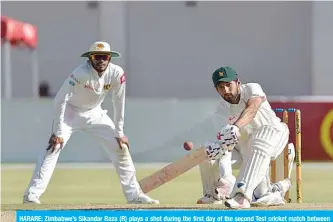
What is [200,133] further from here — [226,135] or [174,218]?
[174,218]

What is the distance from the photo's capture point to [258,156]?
8828mm

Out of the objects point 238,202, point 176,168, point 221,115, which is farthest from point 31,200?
point 238,202

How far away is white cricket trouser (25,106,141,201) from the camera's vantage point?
10.2 metres

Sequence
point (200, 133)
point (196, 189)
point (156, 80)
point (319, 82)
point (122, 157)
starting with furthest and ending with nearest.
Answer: point (156, 80), point (319, 82), point (200, 133), point (196, 189), point (122, 157)

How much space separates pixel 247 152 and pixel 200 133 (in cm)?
862

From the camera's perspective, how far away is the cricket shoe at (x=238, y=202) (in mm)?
8555

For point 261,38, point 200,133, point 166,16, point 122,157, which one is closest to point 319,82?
point 261,38

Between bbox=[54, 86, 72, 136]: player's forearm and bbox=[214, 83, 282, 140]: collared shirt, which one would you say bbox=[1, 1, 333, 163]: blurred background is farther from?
bbox=[214, 83, 282, 140]: collared shirt

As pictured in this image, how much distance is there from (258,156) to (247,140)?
14.6 inches

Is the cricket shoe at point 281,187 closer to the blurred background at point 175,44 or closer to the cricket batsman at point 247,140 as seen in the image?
the cricket batsman at point 247,140

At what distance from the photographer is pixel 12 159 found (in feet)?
59.0

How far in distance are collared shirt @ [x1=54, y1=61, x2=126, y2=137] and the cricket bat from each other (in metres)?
0.67
